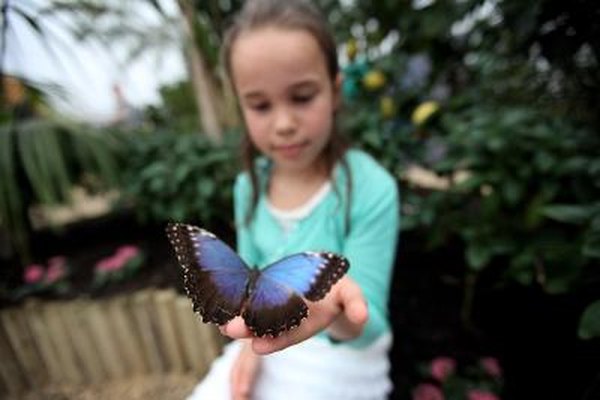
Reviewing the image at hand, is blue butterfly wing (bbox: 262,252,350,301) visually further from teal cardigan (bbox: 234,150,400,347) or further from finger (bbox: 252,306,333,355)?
teal cardigan (bbox: 234,150,400,347)

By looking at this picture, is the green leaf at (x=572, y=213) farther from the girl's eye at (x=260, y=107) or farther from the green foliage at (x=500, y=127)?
the girl's eye at (x=260, y=107)

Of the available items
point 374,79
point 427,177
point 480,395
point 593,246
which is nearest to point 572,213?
point 593,246

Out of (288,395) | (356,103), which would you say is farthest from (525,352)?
(356,103)

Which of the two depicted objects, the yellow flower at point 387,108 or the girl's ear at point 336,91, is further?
the yellow flower at point 387,108

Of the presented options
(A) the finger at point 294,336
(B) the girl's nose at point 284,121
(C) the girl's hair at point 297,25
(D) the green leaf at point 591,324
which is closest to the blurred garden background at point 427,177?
(D) the green leaf at point 591,324

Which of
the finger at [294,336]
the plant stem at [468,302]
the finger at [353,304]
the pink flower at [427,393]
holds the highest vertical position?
the finger at [353,304]
